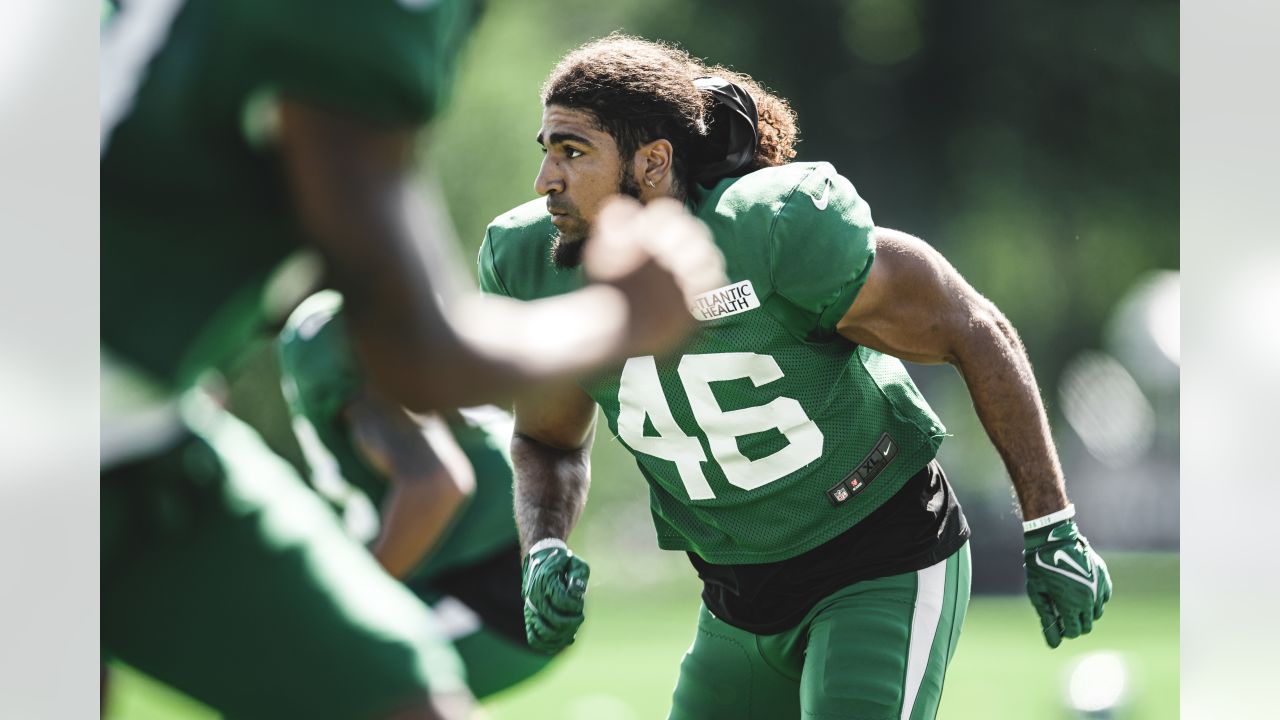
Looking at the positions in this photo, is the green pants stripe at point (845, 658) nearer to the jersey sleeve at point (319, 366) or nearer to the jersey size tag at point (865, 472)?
the jersey size tag at point (865, 472)

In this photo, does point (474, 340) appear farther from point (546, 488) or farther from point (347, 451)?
point (347, 451)

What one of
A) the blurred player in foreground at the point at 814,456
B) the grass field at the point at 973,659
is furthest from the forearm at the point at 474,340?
the grass field at the point at 973,659

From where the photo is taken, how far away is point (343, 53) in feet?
3.30

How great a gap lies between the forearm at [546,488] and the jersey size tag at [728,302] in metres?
0.33

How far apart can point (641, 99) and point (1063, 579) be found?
2.69 ft

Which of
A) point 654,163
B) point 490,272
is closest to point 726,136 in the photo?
point 654,163

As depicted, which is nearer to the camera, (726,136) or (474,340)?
(474,340)

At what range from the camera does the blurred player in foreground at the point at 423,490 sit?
2178mm

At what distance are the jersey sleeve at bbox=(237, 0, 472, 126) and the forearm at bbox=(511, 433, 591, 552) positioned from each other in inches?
37.9

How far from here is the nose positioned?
6.11ft

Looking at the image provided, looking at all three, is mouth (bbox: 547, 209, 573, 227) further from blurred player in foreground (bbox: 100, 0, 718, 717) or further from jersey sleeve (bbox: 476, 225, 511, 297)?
blurred player in foreground (bbox: 100, 0, 718, 717)

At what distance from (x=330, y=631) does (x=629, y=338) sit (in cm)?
34

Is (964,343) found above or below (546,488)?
above

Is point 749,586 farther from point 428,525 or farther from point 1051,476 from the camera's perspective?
point 428,525
